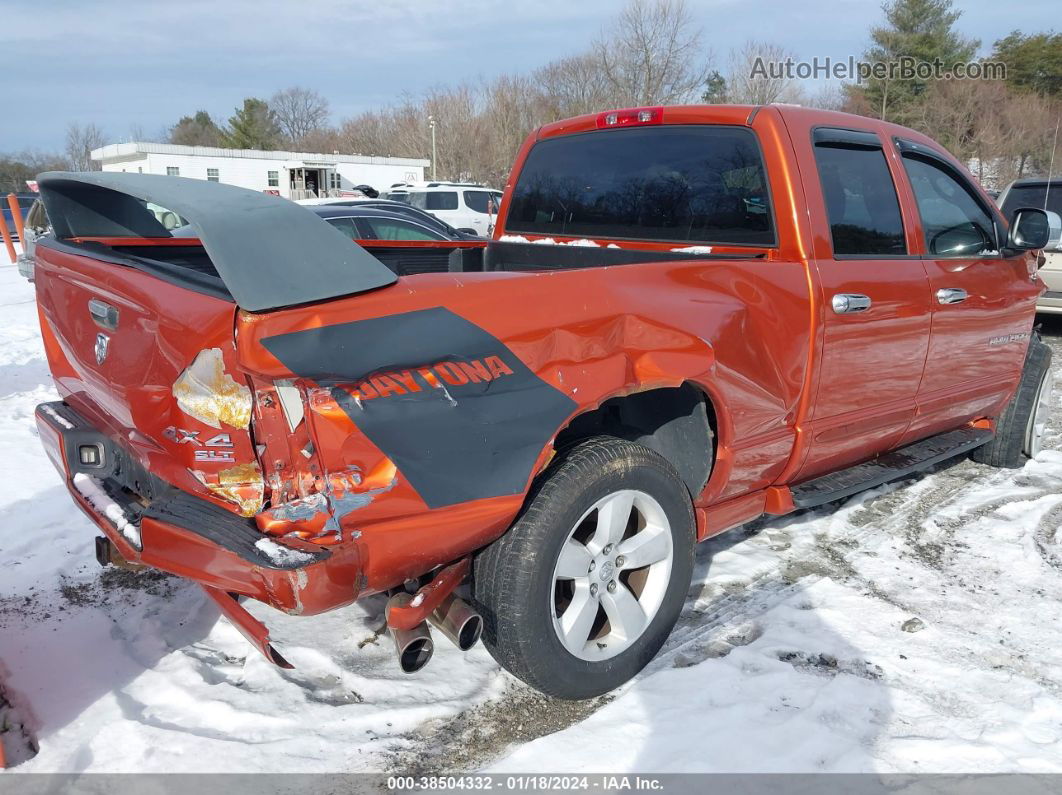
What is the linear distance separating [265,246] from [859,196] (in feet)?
8.59

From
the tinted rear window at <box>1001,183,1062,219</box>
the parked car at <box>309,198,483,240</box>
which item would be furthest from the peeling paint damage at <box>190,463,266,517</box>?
the tinted rear window at <box>1001,183,1062,219</box>

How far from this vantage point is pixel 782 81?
2761 centimetres

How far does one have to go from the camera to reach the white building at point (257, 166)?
39.8 m

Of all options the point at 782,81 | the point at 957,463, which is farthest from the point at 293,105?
the point at 957,463

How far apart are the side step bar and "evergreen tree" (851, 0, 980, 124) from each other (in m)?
37.8

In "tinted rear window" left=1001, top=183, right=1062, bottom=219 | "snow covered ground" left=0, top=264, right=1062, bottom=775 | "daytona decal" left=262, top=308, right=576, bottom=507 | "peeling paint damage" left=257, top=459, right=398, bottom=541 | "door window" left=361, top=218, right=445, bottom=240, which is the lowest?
"snow covered ground" left=0, top=264, right=1062, bottom=775

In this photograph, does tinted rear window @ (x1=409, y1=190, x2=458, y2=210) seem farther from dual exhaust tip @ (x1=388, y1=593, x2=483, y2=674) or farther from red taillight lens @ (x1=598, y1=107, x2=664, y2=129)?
dual exhaust tip @ (x1=388, y1=593, x2=483, y2=674)

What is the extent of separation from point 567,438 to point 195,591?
1.86 m

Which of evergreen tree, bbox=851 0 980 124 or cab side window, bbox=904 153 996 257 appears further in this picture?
evergreen tree, bbox=851 0 980 124

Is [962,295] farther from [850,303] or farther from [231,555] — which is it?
[231,555]

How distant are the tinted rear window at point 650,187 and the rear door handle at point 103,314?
219 cm

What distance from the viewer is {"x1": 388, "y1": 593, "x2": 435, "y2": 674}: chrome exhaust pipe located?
7.61 ft

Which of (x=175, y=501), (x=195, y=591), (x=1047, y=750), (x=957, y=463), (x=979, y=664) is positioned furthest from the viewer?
(x=957, y=463)

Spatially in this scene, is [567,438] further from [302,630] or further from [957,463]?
[957,463]
